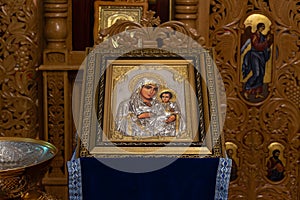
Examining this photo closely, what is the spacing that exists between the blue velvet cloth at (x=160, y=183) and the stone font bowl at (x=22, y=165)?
6.8 inches

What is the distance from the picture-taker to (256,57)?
3213mm

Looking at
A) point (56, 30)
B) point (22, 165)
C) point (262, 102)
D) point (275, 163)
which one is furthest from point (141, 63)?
point (275, 163)

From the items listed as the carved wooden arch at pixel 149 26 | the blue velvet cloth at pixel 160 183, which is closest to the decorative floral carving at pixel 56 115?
the carved wooden arch at pixel 149 26

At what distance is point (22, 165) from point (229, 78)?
1.44m

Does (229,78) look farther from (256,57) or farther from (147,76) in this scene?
(147,76)

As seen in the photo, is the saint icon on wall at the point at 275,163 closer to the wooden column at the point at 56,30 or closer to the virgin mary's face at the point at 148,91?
the virgin mary's face at the point at 148,91

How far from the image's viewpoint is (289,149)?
3.30 metres

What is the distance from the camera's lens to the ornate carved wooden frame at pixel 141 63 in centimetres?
225

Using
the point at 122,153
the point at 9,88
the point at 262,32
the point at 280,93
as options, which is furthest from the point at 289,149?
the point at 9,88

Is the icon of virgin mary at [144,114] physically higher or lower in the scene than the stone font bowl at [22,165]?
higher

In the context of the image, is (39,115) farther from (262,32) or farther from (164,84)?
(262,32)

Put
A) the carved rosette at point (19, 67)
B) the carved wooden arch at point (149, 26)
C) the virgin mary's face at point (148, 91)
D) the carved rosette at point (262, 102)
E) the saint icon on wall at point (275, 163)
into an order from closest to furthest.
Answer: the virgin mary's face at point (148, 91), the carved wooden arch at point (149, 26), the carved rosette at point (19, 67), the carved rosette at point (262, 102), the saint icon on wall at point (275, 163)

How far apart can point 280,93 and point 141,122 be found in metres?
1.19

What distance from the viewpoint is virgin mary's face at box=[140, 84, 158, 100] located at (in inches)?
94.4
